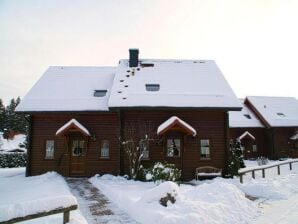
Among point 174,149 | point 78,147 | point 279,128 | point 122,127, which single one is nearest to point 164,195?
point 174,149

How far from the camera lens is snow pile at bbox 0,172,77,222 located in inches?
244

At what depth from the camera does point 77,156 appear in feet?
64.6

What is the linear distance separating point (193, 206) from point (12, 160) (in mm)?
23791

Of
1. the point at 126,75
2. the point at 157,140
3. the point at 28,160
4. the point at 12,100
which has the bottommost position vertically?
the point at 28,160

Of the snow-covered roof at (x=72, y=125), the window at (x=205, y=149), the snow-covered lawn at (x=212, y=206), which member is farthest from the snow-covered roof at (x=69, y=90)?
the snow-covered lawn at (x=212, y=206)

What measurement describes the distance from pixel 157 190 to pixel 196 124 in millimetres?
10965

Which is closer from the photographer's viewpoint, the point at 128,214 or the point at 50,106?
the point at 128,214

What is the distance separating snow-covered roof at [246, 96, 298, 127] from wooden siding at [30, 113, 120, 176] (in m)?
21.1

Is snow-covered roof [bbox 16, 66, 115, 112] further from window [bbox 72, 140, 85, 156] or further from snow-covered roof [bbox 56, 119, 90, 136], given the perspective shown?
window [bbox 72, 140, 85, 156]

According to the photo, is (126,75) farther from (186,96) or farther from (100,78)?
(186,96)

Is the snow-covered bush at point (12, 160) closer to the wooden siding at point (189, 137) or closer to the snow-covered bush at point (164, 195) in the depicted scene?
the wooden siding at point (189, 137)

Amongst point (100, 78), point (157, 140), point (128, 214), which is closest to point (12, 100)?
point (100, 78)

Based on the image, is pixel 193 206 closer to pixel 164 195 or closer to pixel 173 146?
pixel 164 195

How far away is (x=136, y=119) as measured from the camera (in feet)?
63.4
